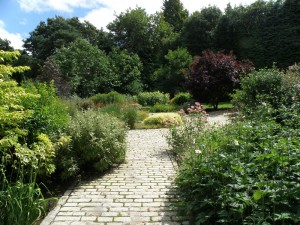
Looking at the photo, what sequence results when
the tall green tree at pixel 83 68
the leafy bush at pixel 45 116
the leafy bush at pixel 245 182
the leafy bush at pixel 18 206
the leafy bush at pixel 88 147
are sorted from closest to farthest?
the leafy bush at pixel 245 182 < the leafy bush at pixel 18 206 < the leafy bush at pixel 45 116 < the leafy bush at pixel 88 147 < the tall green tree at pixel 83 68

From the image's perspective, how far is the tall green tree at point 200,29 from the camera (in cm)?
2666

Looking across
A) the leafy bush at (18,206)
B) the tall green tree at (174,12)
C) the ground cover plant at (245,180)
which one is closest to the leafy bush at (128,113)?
the ground cover plant at (245,180)

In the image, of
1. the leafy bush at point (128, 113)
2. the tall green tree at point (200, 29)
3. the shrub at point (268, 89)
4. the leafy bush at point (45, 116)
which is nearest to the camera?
the leafy bush at point (45, 116)

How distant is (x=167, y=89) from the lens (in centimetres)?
2378

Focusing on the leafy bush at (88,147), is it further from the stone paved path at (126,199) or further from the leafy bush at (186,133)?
the leafy bush at (186,133)

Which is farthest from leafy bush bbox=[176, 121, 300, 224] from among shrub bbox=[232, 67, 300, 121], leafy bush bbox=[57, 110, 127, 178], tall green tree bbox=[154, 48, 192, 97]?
tall green tree bbox=[154, 48, 192, 97]

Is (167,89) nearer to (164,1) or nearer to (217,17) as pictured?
(217,17)

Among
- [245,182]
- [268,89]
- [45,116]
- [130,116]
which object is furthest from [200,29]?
[245,182]

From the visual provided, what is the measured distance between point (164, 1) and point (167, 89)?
20100 mm

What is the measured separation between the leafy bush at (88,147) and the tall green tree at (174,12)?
112 feet

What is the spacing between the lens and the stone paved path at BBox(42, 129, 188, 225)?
3.59 meters

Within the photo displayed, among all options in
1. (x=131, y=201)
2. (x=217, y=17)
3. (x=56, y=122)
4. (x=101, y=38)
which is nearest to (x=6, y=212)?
(x=131, y=201)

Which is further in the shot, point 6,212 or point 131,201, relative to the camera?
point 131,201

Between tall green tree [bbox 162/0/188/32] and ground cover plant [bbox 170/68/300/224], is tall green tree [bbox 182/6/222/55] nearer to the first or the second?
tall green tree [bbox 162/0/188/32]
